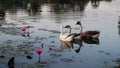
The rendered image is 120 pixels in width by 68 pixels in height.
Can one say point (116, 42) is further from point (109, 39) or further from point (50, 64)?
point (50, 64)

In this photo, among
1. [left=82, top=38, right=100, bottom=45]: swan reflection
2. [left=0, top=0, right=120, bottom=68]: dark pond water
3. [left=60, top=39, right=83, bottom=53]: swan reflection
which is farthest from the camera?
[left=82, top=38, right=100, bottom=45]: swan reflection

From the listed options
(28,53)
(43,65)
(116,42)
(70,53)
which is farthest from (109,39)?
(43,65)

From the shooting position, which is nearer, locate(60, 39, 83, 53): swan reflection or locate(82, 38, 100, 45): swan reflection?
locate(60, 39, 83, 53): swan reflection

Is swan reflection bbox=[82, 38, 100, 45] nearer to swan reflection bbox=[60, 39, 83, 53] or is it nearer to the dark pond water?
the dark pond water

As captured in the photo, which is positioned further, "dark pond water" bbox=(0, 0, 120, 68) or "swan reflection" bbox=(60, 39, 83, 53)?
"swan reflection" bbox=(60, 39, 83, 53)

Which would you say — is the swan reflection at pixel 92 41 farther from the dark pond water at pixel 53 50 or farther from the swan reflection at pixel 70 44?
the swan reflection at pixel 70 44

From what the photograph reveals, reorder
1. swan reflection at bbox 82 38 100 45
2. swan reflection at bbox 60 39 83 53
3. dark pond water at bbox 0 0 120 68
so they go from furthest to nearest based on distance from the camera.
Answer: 1. swan reflection at bbox 82 38 100 45
2. swan reflection at bbox 60 39 83 53
3. dark pond water at bbox 0 0 120 68

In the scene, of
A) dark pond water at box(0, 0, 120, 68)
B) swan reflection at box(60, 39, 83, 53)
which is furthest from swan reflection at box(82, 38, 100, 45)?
swan reflection at box(60, 39, 83, 53)

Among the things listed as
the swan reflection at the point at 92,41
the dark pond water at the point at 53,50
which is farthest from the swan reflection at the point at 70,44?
the swan reflection at the point at 92,41

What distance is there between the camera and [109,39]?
2523 centimetres

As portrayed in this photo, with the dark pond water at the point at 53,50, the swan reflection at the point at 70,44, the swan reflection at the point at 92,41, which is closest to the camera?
the dark pond water at the point at 53,50

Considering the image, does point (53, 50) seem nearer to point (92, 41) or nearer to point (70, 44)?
point (70, 44)

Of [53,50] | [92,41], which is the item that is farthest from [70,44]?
[53,50]

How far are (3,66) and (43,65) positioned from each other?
1995 mm
